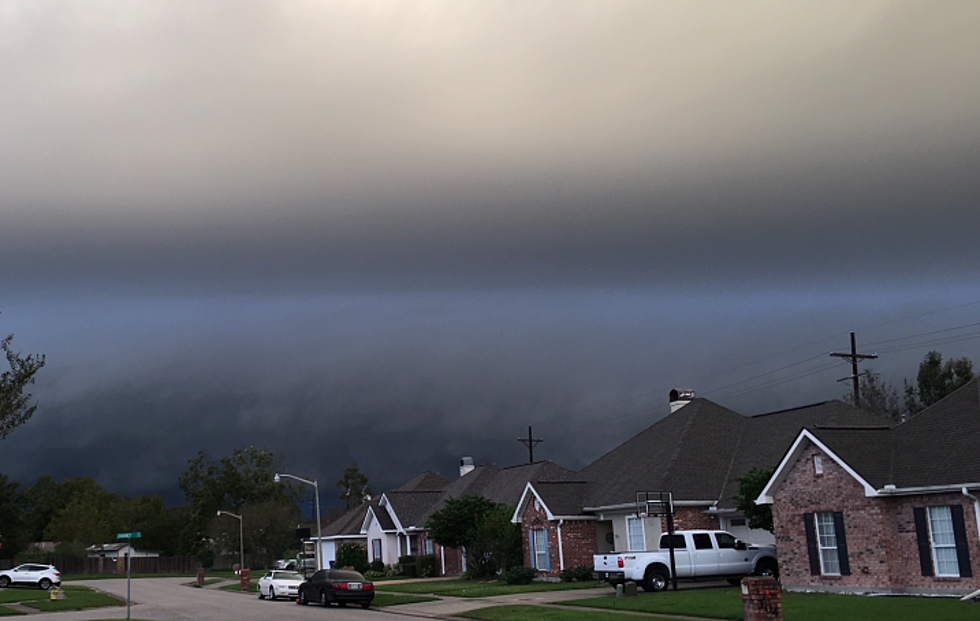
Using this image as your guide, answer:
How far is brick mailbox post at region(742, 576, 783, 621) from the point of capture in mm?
17766

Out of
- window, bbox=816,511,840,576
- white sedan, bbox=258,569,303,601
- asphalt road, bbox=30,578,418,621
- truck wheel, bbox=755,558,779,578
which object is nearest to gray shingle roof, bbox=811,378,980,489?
window, bbox=816,511,840,576

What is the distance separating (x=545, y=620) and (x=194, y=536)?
118 meters

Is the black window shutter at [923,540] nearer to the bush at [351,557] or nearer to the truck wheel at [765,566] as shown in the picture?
the truck wheel at [765,566]

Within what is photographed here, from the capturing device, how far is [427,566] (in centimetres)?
6384

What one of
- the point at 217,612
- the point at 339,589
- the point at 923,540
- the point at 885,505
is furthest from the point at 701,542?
the point at 217,612

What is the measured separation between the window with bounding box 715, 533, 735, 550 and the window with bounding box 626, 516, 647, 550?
240 inches

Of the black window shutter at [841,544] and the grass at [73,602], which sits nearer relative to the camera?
the black window shutter at [841,544]

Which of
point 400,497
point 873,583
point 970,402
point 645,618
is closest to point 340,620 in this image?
point 645,618

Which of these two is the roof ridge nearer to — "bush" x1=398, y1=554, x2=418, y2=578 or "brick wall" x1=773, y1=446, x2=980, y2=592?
"brick wall" x1=773, y1=446, x2=980, y2=592

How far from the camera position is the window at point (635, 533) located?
43812 millimetres

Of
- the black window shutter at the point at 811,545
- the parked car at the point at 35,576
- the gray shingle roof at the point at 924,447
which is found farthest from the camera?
the parked car at the point at 35,576

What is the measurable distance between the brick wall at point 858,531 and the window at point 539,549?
1544 cm

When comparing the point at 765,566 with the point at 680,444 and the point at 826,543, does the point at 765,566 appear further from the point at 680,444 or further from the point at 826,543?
the point at 680,444

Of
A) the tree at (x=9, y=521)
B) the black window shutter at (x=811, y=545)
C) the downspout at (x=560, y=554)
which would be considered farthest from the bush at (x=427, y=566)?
the tree at (x=9, y=521)
